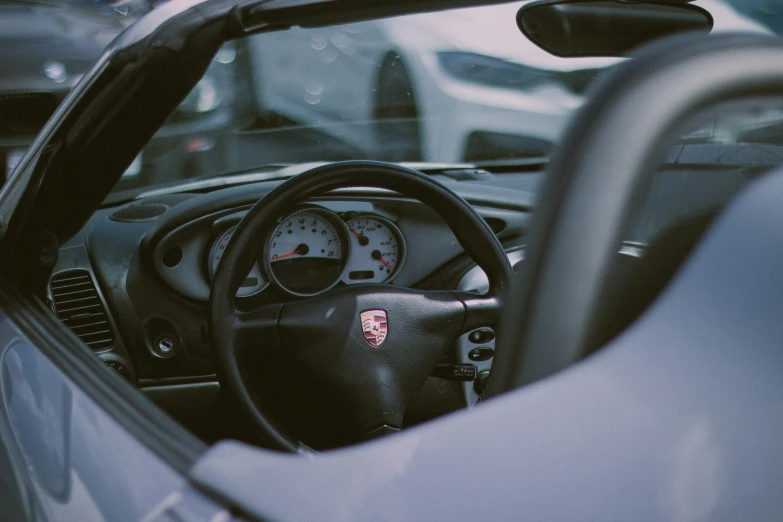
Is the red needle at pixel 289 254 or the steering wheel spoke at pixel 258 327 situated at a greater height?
the steering wheel spoke at pixel 258 327

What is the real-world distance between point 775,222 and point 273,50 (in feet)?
22.2

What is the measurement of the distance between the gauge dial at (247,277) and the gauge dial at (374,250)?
304mm

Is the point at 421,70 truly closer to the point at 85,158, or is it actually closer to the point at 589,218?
the point at 85,158

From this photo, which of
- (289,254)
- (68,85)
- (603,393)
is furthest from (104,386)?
(68,85)

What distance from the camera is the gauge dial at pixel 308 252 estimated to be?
292 centimetres

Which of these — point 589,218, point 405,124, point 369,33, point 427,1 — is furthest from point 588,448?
point 369,33

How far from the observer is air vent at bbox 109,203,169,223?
2938mm

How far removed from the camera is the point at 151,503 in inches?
41.8

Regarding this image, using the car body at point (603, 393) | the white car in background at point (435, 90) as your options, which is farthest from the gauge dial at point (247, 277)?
the white car in background at point (435, 90)

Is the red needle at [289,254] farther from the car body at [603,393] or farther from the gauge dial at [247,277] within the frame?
the car body at [603,393]

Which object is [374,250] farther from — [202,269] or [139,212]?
[139,212]

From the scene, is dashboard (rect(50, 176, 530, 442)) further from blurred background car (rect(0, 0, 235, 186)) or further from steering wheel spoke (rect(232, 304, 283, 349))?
blurred background car (rect(0, 0, 235, 186))

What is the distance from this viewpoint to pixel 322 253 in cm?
300

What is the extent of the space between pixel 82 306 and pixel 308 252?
753 millimetres
